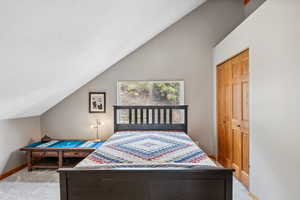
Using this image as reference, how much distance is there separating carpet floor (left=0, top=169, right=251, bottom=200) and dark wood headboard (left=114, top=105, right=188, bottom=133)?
4.59 feet

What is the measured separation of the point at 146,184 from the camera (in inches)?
67.7

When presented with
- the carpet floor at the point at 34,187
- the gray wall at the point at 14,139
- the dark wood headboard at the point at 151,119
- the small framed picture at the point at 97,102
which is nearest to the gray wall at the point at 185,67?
the small framed picture at the point at 97,102

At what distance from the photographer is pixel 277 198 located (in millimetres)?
2105

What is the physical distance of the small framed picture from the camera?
4539mm

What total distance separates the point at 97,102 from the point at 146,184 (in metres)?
3.10

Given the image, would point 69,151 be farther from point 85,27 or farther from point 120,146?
point 85,27

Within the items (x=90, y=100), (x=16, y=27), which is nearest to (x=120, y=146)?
(x=16, y=27)

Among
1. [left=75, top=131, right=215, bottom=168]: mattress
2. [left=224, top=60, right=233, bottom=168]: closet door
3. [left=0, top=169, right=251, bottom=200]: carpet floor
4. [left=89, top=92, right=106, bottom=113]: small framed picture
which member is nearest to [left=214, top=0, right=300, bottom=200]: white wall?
[left=0, top=169, right=251, bottom=200]: carpet floor

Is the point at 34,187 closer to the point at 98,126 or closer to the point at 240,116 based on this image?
the point at 98,126

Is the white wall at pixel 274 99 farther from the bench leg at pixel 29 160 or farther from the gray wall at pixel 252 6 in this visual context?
the bench leg at pixel 29 160

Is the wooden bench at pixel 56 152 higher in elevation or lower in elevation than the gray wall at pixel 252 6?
lower

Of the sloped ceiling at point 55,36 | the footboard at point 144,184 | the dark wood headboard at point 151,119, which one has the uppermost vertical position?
the sloped ceiling at point 55,36

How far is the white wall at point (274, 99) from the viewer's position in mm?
1856

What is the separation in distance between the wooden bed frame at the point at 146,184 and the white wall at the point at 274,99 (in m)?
0.71
